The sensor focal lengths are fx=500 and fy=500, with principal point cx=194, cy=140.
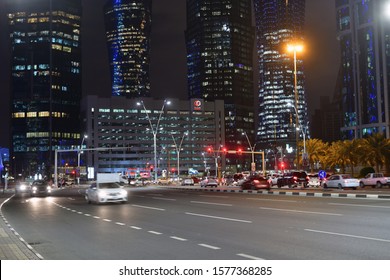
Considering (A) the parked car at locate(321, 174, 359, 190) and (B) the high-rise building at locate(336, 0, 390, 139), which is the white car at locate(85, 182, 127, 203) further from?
(B) the high-rise building at locate(336, 0, 390, 139)

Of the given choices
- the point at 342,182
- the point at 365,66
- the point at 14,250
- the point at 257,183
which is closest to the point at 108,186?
the point at 14,250

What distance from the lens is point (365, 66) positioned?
548ft

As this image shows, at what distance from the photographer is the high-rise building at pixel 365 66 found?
523 feet

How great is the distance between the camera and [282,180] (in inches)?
2168

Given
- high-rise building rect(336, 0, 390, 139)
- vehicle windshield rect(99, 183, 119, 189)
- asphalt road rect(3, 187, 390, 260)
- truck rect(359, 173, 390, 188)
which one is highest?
high-rise building rect(336, 0, 390, 139)

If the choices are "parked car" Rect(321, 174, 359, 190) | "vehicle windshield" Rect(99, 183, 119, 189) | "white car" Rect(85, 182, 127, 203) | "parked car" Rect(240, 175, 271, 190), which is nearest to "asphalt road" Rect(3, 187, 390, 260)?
"white car" Rect(85, 182, 127, 203)

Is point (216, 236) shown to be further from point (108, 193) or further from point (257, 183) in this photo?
Answer: point (257, 183)

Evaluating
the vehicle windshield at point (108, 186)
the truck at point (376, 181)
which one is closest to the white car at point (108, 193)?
the vehicle windshield at point (108, 186)

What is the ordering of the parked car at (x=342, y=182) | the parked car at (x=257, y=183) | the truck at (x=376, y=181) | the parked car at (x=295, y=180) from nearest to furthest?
the parked car at (x=342, y=182) → the parked car at (x=257, y=183) → the truck at (x=376, y=181) → the parked car at (x=295, y=180)

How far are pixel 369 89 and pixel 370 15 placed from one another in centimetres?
2427

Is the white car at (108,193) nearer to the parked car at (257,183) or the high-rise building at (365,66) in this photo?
the parked car at (257,183)

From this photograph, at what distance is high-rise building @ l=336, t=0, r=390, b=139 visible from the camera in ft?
523

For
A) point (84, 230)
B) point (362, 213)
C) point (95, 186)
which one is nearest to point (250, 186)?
point (95, 186)
